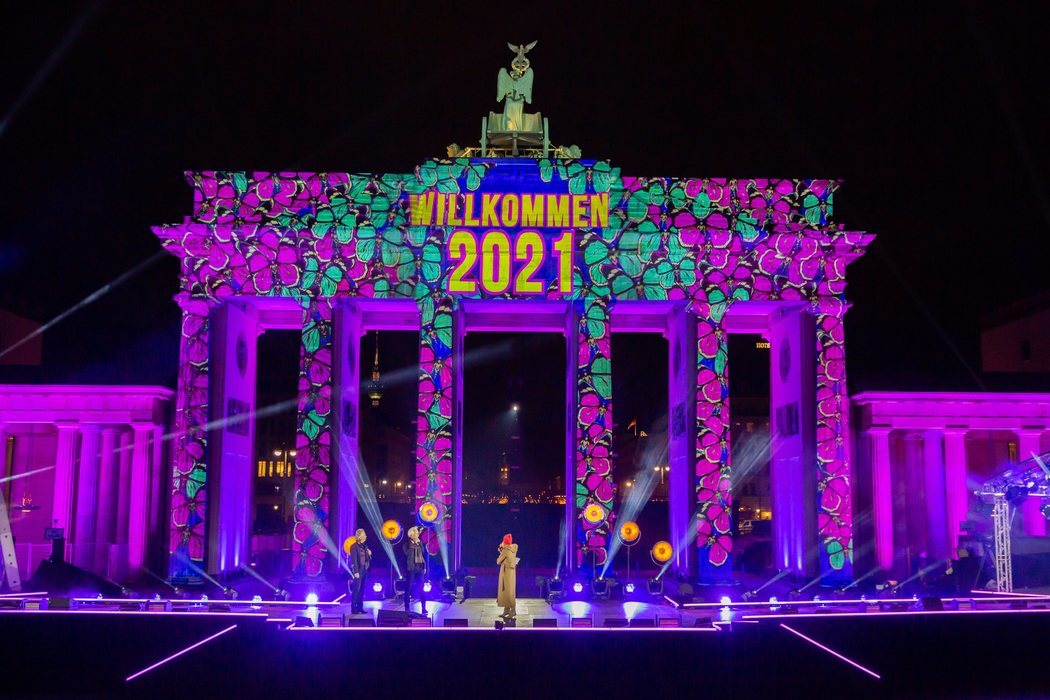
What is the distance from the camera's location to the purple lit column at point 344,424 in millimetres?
27234

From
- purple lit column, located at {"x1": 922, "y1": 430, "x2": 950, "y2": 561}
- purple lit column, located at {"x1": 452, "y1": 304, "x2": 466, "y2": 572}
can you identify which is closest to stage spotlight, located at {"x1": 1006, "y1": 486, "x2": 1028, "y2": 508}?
purple lit column, located at {"x1": 922, "y1": 430, "x2": 950, "y2": 561}

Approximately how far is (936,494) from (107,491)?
27.1 m

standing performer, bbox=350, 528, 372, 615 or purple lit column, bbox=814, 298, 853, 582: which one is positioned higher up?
purple lit column, bbox=814, 298, 853, 582

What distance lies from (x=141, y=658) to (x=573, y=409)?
15160 millimetres

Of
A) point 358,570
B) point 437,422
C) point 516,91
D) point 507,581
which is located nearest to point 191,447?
point 437,422

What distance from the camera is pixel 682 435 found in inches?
1122

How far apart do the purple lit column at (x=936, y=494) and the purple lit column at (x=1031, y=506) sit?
Answer: 240cm

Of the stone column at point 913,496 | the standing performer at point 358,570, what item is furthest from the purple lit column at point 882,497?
the standing performer at point 358,570

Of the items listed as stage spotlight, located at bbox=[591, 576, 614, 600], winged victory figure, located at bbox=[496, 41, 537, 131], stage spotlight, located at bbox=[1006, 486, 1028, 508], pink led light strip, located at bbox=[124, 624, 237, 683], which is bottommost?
stage spotlight, located at bbox=[591, 576, 614, 600]

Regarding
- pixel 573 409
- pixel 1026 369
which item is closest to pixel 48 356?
pixel 573 409

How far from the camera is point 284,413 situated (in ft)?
213

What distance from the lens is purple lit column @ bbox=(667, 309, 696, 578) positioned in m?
27.5

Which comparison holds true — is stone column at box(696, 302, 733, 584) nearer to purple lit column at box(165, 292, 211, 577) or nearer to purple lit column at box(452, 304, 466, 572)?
purple lit column at box(452, 304, 466, 572)

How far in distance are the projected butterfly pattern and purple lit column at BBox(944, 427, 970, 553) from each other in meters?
6.21
